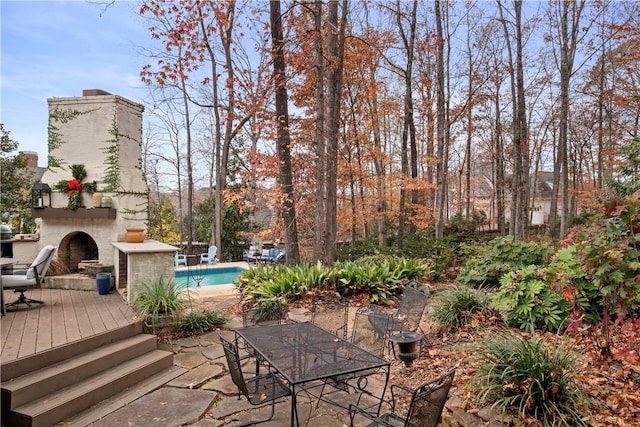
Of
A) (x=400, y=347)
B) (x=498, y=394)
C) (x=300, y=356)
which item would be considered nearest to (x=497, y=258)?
(x=400, y=347)

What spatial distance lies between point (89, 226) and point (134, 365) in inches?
151

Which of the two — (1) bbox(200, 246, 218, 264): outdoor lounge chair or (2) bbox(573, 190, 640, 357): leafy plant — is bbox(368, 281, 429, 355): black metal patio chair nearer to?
(2) bbox(573, 190, 640, 357): leafy plant

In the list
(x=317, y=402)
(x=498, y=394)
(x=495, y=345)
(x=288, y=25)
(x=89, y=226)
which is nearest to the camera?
(x=498, y=394)

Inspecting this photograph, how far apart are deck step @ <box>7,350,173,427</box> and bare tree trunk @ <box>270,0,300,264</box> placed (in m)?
4.51

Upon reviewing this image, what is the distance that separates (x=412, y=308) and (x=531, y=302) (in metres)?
1.28

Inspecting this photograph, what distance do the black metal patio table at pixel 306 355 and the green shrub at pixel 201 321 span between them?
5.76 ft

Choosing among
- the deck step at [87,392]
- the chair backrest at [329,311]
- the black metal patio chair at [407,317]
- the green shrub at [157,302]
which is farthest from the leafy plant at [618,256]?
the green shrub at [157,302]

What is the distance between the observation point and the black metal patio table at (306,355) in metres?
2.53

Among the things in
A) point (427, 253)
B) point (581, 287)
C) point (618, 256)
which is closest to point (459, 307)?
point (581, 287)

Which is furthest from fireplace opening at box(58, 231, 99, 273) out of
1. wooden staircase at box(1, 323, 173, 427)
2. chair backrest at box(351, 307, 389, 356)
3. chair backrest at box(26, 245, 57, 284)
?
chair backrest at box(351, 307, 389, 356)

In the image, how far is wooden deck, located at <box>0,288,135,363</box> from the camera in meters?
3.46

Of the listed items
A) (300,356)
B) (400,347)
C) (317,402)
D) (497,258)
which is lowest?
(317,402)

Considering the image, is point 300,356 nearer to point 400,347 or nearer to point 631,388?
point 400,347

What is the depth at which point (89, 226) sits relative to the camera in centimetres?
662
